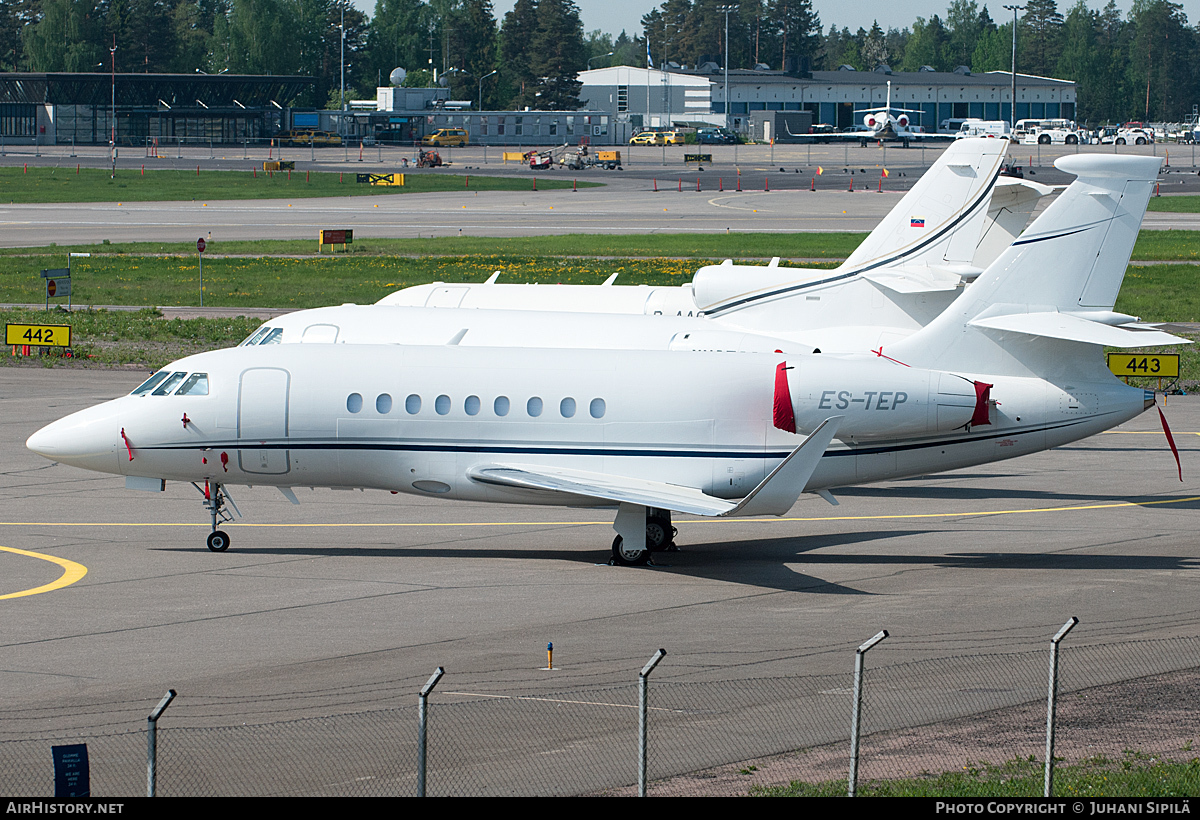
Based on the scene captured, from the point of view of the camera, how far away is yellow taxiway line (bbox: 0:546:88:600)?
2303cm

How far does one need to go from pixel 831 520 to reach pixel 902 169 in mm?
126606

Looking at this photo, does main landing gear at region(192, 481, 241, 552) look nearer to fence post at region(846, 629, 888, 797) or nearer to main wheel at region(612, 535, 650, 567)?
main wheel at region(612, 535, 650, 567)

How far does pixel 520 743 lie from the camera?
623 inches

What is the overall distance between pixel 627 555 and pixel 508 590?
9.46 feet

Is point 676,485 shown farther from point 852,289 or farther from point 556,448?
point 852,289

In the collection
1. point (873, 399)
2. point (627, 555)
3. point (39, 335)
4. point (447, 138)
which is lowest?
point (627, 555)

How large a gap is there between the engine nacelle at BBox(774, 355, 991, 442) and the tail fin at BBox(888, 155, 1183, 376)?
4.46 feet

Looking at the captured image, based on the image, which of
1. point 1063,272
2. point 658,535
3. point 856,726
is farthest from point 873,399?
point 856,726

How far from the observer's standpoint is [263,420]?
26.1m

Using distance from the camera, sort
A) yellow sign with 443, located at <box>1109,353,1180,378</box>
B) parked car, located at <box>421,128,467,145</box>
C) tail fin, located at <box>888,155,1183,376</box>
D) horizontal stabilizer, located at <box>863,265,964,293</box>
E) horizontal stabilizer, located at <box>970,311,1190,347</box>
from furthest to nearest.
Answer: parked car, located at <box>421,128,467,145</box> < yellow sign with 443, located at <box>1109,353,1180,378</box> < horizontal stabilizer, located at <box>863,265,964,293</box> < tail fin, located at <box>888,155,1183,376</box> < horizontal stabilizer, located at <box>970,311,1190,347</box>

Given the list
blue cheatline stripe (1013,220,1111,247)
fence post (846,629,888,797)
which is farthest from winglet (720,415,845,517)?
fence post (846,629,888,797)

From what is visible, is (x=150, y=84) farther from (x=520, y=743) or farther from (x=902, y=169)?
(x=520, y=743)

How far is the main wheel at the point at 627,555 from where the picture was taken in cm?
2573
